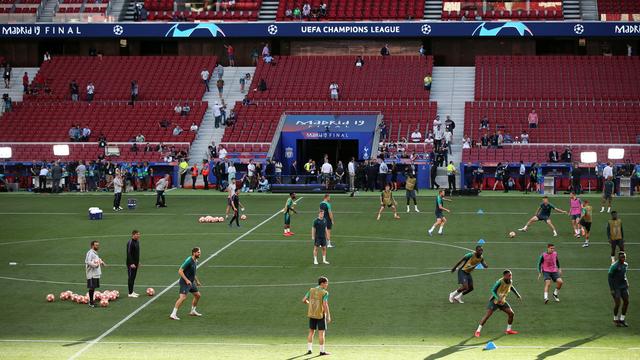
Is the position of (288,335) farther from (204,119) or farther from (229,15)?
(229,15)

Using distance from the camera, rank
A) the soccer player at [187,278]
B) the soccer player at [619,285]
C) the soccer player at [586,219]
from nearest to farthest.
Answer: the soccer player at [619,285] < the soccer player at [187,278] < the soccer player at [586,219]

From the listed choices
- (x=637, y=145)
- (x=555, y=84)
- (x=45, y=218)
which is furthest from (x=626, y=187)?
(x=45, y=218)

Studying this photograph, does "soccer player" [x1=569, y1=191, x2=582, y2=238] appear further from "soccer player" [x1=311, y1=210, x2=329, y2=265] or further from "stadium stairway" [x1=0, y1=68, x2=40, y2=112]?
"stadium stairway" [x1=0, y1=68, x2=40, y2=112]

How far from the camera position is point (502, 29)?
75562 mm

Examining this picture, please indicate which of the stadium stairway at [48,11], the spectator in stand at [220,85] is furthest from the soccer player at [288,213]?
the stadium stairway at [48,11]

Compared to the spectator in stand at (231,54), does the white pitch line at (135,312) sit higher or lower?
lower

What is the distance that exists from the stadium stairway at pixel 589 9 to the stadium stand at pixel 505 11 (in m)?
1.59

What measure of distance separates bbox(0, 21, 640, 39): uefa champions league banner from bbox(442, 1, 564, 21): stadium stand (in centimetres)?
144

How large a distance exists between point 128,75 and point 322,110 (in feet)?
50.0

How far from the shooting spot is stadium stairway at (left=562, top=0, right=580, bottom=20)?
3036 inches

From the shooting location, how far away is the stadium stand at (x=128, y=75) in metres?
75.8

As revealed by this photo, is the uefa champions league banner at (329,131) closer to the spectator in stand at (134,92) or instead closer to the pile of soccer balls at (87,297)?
the spectator in stand at (134,92)

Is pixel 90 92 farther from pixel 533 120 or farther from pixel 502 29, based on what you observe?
pixel 533 120

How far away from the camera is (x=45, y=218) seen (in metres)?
49.5
